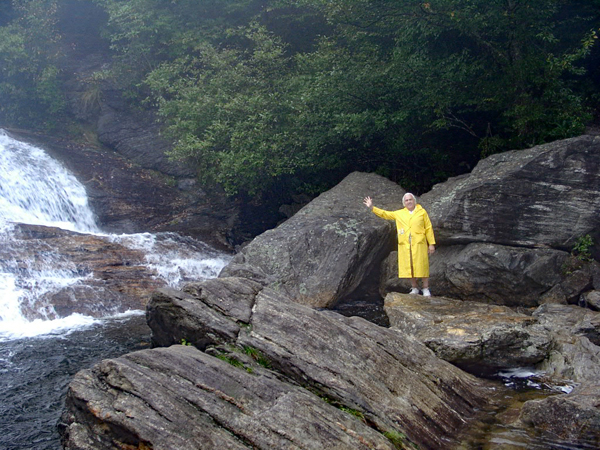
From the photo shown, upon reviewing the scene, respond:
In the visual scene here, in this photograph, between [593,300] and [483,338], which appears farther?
[593,300]

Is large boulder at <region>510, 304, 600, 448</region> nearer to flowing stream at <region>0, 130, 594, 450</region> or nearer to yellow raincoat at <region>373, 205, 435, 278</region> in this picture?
flowing stream at <region>0, 130, 594, 450</region>

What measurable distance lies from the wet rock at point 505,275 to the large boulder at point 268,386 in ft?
13.4

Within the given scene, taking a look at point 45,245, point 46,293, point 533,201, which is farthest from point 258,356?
point 45,245

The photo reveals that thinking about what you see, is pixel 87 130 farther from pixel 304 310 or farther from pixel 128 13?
pixel 304 310

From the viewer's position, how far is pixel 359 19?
14.8 m

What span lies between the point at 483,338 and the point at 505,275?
366cm

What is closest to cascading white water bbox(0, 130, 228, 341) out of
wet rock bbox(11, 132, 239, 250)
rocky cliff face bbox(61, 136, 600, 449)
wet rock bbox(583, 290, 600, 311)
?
wet rock bbox(11, 132, 239, 250)

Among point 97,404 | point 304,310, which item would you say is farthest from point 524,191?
point 97,404

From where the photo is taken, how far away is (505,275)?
436 inches

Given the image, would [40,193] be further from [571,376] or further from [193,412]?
[571,376]

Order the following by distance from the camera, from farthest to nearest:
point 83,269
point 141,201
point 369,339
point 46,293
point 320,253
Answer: point 141,201
point 83,269
point 320,253
point 46,293
point 369,339

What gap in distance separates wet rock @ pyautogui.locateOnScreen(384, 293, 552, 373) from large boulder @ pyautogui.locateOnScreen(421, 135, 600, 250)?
2792 millimetres

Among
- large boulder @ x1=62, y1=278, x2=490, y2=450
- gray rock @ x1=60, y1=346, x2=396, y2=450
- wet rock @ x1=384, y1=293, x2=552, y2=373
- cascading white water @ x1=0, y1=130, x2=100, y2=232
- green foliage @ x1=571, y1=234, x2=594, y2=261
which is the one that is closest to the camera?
gray rock @ x1=60, y1=346, x2=396, y2=450

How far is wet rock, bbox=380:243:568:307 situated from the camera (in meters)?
10.9
